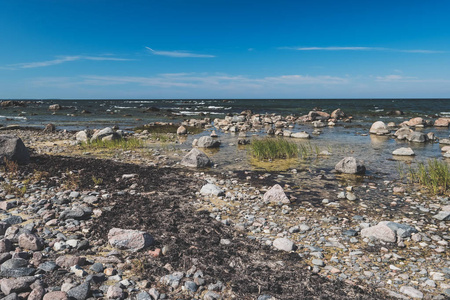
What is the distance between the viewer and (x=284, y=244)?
17.7 feet

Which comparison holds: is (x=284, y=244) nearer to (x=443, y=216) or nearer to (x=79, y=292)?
(x=79, y=292)

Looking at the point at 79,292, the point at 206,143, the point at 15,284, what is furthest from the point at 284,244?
the point at 206,143

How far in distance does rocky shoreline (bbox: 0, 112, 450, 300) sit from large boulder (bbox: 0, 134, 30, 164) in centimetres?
186

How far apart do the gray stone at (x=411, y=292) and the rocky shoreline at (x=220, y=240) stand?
1.2 inches

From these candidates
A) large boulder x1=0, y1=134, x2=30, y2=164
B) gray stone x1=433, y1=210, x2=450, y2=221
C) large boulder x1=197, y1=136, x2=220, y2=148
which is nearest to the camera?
gray stone x1=433, y1=210, x2=450, y2=221

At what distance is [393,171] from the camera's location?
473 inches

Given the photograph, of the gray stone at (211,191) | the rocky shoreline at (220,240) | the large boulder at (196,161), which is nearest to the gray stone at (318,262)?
the rocky shoreline at (220,240)

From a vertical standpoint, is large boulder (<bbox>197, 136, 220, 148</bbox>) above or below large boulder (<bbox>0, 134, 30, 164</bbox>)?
below

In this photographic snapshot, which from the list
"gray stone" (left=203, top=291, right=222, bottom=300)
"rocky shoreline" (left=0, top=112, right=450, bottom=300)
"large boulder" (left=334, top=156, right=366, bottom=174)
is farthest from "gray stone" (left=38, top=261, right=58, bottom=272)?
"large boulder" (left=334, top=156, right=366, bottom=174)

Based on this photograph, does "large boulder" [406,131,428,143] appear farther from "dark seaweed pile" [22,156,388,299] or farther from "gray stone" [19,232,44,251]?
"gray stone" [19,232,44,251]

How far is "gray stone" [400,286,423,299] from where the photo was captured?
4.06 metres

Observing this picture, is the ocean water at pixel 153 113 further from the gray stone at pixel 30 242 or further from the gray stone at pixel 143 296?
the gray stone at pixel 143 296

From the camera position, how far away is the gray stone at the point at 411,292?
13.3 feet

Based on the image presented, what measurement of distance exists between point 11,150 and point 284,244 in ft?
38.4
